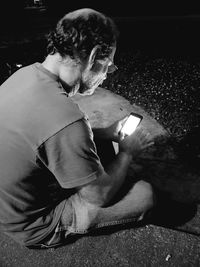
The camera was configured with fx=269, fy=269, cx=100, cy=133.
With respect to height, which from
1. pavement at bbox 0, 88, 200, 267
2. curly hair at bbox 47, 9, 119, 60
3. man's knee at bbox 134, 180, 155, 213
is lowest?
pavement at bbox 0, 88, 200, 267

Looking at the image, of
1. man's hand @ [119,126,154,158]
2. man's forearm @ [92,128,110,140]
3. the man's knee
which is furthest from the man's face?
the man's knee

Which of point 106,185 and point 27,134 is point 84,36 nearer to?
point 27,134

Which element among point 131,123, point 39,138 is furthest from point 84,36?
point 131,123

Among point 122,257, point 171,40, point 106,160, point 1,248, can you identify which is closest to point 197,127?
point 106,160

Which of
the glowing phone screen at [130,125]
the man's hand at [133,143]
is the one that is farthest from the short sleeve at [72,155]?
the glowing phone screen at [130,125]

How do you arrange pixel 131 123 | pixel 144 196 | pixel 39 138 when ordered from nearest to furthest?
pixel 39 138
pixel 144 196
pixel 131 123

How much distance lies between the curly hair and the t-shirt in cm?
22

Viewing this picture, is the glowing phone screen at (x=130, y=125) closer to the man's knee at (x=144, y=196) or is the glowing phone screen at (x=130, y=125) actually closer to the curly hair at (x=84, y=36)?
the man's knee at (x=144, y=196)

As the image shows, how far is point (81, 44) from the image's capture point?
183 cm

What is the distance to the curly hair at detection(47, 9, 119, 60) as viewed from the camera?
1.83 metres

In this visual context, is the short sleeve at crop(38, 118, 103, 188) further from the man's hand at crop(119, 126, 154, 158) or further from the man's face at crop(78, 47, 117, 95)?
the man's hand at crop(119, 126, 154, 158)

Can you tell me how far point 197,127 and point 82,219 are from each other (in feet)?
8.65

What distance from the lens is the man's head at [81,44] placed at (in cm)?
184

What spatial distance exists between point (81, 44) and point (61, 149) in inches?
29.5
